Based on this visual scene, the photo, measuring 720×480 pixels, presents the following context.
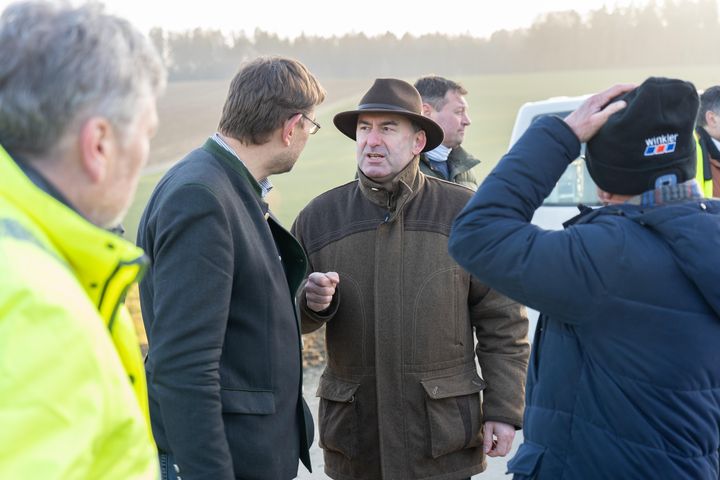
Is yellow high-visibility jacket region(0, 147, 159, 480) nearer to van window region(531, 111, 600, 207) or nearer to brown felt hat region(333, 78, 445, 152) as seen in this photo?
brown felt hat region(333, 78, 445, 152)

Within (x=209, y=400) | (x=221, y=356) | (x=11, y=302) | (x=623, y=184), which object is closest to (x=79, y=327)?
(x=11, y=302)

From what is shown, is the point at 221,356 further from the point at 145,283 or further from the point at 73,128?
the point at 73,128

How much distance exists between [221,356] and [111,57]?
3.89ft

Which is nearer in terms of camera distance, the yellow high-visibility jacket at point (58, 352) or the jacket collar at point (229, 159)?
the yellow high-visibility jacket at point (58, 352)

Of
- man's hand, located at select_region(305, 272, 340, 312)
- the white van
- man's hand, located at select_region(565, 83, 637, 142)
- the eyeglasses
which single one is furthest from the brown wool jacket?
the white van

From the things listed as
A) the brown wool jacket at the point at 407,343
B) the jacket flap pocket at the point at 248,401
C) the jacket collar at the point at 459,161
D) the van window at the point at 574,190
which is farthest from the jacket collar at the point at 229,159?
the van window at the point at 574,190

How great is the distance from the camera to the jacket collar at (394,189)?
3.14 m

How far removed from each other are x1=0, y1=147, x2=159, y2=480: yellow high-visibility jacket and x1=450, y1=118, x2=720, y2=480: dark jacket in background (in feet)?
3.28

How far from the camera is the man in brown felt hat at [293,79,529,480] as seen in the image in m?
3.00

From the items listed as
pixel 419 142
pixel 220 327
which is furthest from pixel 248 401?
pixel 419 142

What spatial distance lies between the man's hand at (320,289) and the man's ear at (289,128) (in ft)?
1.73

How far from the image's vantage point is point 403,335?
9.89 feet

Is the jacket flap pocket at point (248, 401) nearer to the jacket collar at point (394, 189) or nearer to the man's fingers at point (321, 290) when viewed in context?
the man's fingers at point (321, 290)

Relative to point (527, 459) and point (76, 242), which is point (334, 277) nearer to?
point (527, 459)
